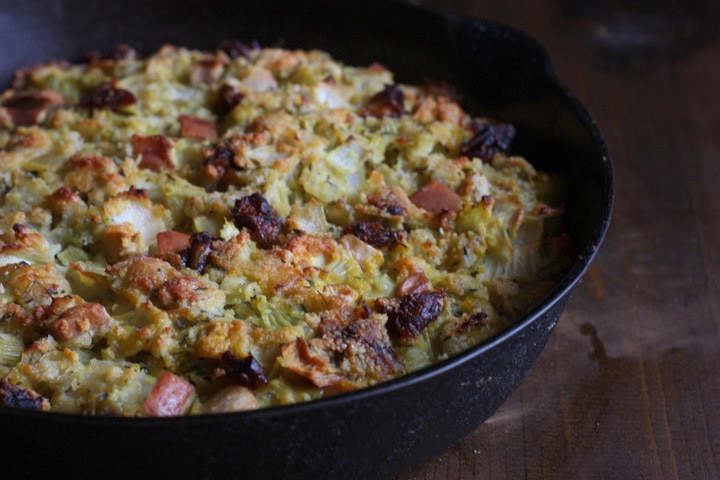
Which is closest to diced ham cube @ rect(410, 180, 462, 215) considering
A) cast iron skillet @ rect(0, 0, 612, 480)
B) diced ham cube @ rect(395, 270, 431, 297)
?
diced ham cube @ rect(395, 270, 431, 297)

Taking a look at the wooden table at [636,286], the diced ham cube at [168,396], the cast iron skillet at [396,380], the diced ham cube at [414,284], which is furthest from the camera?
the wooden table at [636,286]

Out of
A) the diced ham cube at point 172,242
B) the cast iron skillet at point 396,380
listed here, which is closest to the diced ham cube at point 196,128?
the diced ham cube at point 172,242

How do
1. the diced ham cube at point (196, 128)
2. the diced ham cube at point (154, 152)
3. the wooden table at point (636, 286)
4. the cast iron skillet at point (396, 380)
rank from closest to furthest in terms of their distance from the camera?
the cast iron skillet at point (396, 380) → the wooden table at point (636, 286) → the diced ham cube at point (154, 152) → the diced ham cube at point (196, 128)

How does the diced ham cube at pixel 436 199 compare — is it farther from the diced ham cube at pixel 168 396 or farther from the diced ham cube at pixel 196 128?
the diced ham cube at pixel 168 396

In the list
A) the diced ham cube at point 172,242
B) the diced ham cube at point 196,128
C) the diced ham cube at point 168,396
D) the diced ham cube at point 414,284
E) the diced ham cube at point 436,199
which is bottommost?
the diced ham cube at point 414,284

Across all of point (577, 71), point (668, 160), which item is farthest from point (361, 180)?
point (577, 71)

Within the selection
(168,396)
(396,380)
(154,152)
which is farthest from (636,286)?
(168,396)

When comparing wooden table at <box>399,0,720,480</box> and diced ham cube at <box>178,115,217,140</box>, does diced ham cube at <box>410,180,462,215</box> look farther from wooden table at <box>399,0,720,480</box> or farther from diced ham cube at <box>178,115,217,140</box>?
diced ham cube at <box>178,115,217,140</box>

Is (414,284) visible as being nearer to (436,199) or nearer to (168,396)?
(436,199)
